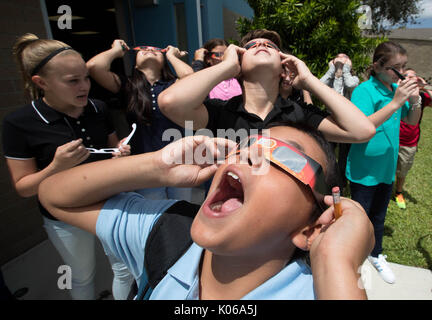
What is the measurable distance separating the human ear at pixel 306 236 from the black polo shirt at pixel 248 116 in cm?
87

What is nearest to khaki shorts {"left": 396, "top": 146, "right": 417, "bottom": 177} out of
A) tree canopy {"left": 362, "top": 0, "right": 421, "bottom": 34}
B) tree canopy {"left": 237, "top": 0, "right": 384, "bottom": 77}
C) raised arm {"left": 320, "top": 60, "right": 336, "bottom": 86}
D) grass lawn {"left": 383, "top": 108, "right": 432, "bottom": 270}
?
grass lawn {"left": 383, "top": 108, "right": 432, "bottom": 270}

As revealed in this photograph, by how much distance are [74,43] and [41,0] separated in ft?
4.59

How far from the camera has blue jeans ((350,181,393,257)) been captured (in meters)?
2.71

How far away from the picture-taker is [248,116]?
1929 mm

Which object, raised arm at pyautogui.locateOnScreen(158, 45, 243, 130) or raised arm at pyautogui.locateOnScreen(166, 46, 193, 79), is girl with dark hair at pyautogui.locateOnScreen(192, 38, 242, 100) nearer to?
raised arm at pyautogui.locateOnScreen(166, 46, 193, 79)

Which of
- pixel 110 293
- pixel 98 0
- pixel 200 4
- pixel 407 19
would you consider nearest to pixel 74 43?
pixel 98 0

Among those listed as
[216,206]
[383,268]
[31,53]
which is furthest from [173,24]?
[383,268]

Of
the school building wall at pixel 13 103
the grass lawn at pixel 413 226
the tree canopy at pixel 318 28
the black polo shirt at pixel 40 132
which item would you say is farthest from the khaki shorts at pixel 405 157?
the school building wall at pixel 13 103

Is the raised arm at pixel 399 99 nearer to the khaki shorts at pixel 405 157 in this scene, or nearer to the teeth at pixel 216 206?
the teeth at pixel 216 206

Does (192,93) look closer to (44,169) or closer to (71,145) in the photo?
(71,145)

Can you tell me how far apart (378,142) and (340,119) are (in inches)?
43.3

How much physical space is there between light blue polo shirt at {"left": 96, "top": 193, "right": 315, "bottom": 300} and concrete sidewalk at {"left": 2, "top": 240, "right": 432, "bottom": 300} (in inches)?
66.5

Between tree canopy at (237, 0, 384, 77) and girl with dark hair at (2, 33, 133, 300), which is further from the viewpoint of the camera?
tree canopy at (237, 0, 384, 77)

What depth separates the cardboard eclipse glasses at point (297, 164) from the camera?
115cm
